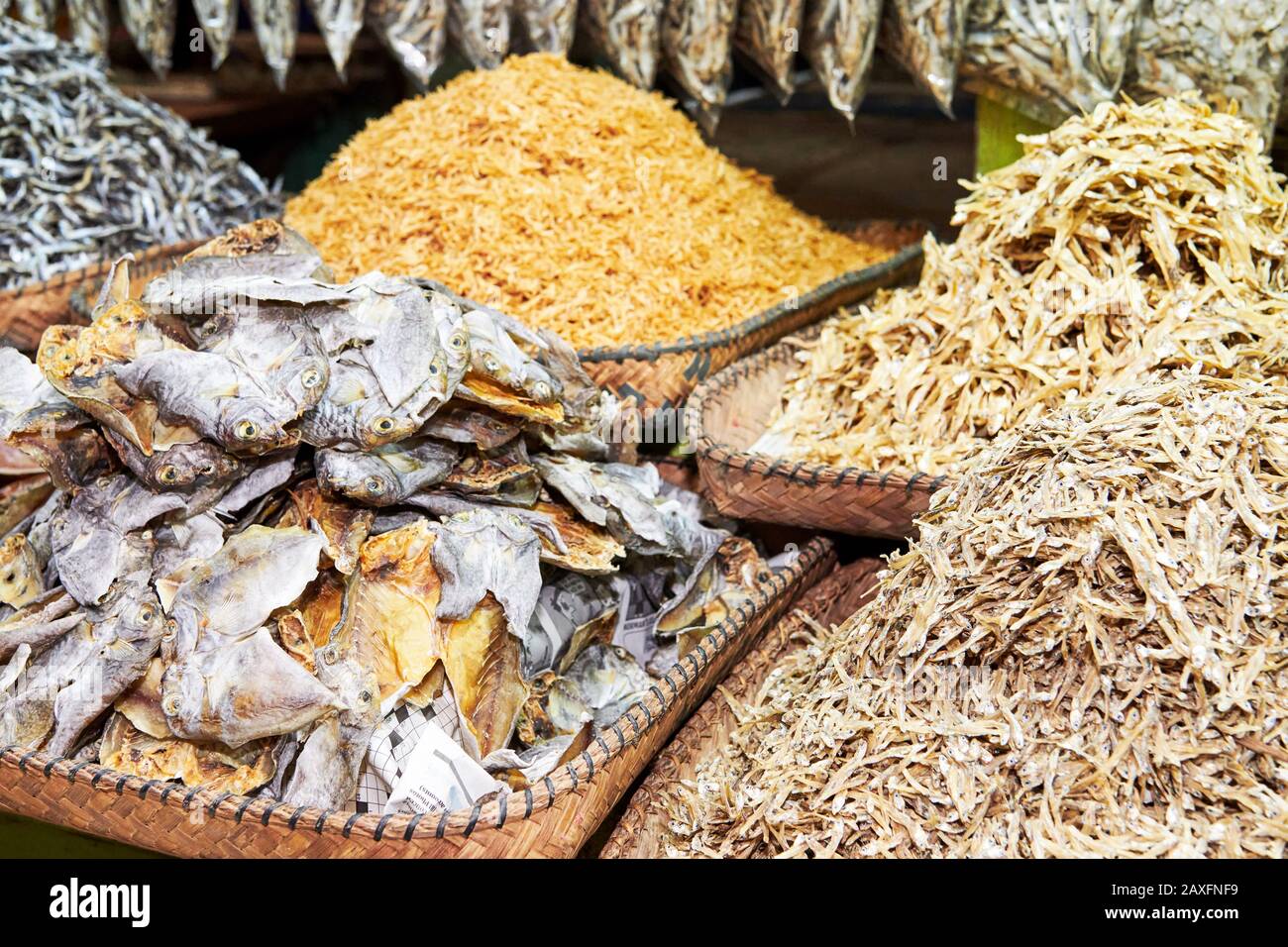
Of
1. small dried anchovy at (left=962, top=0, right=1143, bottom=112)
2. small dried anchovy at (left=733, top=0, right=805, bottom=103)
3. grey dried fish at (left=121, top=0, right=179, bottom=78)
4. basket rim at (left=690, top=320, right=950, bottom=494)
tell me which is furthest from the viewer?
grey dried fish at (left=121, top=0, right=179, bottom=78)

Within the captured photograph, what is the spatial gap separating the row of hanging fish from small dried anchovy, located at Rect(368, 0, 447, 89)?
118cm

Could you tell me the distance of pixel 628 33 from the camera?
2297 mm

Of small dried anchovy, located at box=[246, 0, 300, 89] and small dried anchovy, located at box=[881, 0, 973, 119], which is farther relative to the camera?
small dried anchovy, located at box=[246, 0, 300, 89]

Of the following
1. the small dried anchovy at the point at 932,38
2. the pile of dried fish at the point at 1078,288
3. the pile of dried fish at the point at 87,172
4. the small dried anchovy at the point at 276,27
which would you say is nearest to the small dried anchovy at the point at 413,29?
the small dried anchovy at the point at 276,27

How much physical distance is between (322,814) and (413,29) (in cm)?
185

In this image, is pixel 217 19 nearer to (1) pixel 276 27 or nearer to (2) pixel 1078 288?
(1) pixel 276 27

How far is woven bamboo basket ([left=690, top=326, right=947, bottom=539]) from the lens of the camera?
4.66 feet

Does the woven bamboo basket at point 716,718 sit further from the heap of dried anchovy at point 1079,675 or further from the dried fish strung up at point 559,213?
the dried fish strung up at point 559,213

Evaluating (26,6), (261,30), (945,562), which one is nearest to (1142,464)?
(945,562)

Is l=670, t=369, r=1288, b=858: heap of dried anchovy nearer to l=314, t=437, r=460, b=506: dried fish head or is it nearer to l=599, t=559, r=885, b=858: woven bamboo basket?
l=599, t=559, r=885, b=858: woven bamboo basket

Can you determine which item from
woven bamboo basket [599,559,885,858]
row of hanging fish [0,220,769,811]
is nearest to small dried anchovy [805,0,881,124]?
woven bamboo basket [599,559,885,858]

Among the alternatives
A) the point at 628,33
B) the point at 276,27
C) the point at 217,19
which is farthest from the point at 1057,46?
the point at 217,19

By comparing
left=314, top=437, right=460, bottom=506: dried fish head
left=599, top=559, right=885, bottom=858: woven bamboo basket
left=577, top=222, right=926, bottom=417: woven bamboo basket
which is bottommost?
left=599, top=559, right=885, bottom=858: woven bamboo basket

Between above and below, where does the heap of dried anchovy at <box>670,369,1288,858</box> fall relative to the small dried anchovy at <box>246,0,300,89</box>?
below
